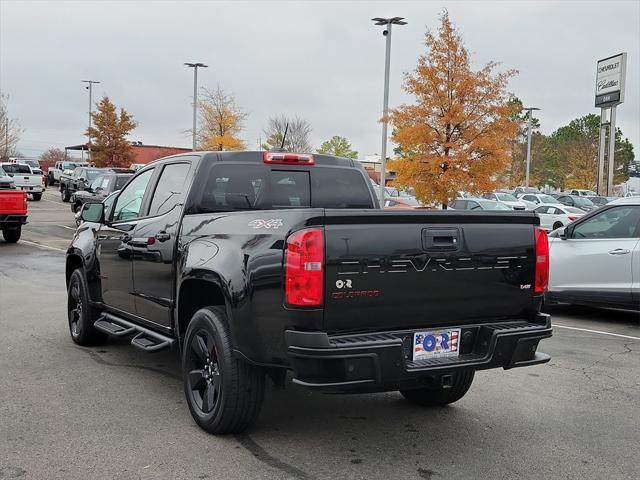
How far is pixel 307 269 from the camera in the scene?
3.74 metres

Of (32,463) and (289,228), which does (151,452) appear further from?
(289,228)

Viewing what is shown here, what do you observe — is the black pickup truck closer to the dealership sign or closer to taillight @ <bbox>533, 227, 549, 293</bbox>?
taillight @ <bbox>533, 227, 549, 293</bbox>

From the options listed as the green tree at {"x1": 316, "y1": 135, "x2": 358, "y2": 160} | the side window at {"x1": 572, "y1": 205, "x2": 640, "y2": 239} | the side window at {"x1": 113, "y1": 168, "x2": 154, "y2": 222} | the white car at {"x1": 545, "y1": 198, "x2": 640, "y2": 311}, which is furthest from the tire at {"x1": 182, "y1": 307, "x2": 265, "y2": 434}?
the green tree at {"x1": 316, "y1": 135, "x2": 358, "y2": 160}

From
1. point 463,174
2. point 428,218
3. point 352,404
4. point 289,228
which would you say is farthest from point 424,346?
point 463,174

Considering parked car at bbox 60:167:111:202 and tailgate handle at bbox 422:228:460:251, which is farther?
parked car at bbox 60:167:111:202

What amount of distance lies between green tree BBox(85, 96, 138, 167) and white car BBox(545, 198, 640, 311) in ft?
179

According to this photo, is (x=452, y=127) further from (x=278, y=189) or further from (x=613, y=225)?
(x=278, y=189)

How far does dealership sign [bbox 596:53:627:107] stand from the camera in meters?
47.5

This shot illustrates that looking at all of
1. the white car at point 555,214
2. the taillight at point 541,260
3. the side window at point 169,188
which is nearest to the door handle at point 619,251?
the taillight at point 541,260

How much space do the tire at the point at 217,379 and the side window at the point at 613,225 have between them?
6.21 metres

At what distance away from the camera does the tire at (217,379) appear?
4273 millimetres

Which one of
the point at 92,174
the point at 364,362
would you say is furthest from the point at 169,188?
the point at 92,174

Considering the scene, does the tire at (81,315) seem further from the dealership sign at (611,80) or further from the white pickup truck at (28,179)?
the dealership sign at (611,80)

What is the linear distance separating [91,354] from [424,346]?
3.94m
